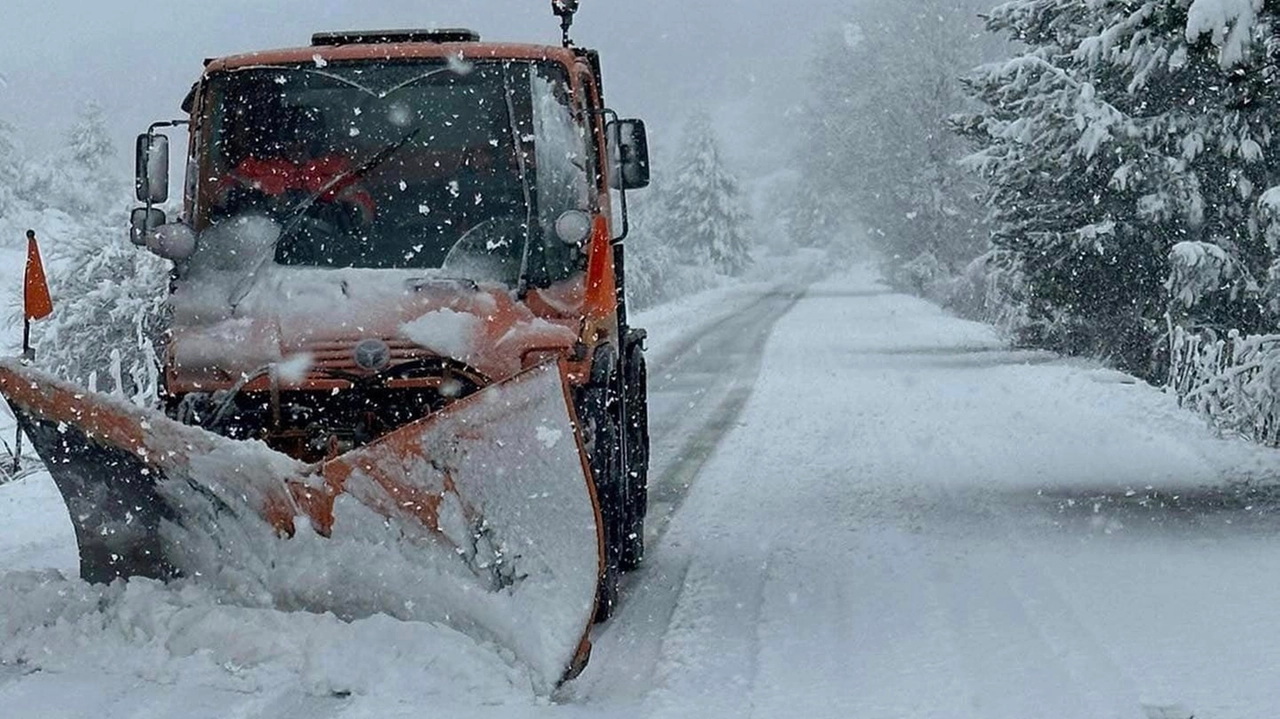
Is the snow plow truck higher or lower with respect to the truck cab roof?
lower

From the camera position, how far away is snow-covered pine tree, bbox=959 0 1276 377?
1392 cm

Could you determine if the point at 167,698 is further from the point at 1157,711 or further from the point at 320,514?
the point at 1157,711

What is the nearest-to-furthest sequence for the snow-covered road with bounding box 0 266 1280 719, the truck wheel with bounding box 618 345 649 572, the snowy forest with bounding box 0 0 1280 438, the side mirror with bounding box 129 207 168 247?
1. the snow-covered road with bounding box 0 266 1280 719
2. the side mirror with bounding box 129 207 168 247
3. the truck wheel with bounding box 618 345 649 572
4. the snowy forest with bounding box 0 0 1280 438

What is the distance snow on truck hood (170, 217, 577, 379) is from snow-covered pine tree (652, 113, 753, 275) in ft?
241

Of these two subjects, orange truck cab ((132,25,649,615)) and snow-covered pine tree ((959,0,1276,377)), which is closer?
orange truck cab ((132,25,649,615))

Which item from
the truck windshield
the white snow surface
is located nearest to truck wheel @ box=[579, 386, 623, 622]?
the white snow surface

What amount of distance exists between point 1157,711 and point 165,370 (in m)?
3.57

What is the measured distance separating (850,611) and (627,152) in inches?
85.1

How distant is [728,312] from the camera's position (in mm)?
40688

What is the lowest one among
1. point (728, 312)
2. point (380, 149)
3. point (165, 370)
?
point (728, 312)

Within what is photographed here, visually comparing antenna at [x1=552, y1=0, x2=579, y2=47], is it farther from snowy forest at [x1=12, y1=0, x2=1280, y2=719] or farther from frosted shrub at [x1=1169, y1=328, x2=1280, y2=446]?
frosted shrub at [x1=1169, y1=328, x2=1280, y2=446]

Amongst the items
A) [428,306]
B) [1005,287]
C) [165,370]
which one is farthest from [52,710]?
[1005,287]

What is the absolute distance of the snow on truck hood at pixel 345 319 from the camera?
5.44 metres

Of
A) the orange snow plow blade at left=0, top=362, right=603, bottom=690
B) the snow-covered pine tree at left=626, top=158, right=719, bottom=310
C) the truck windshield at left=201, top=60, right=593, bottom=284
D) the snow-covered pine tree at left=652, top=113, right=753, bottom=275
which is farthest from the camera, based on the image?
the snow-covered pine tree at left=652, top=113, right=753, bottom=275
